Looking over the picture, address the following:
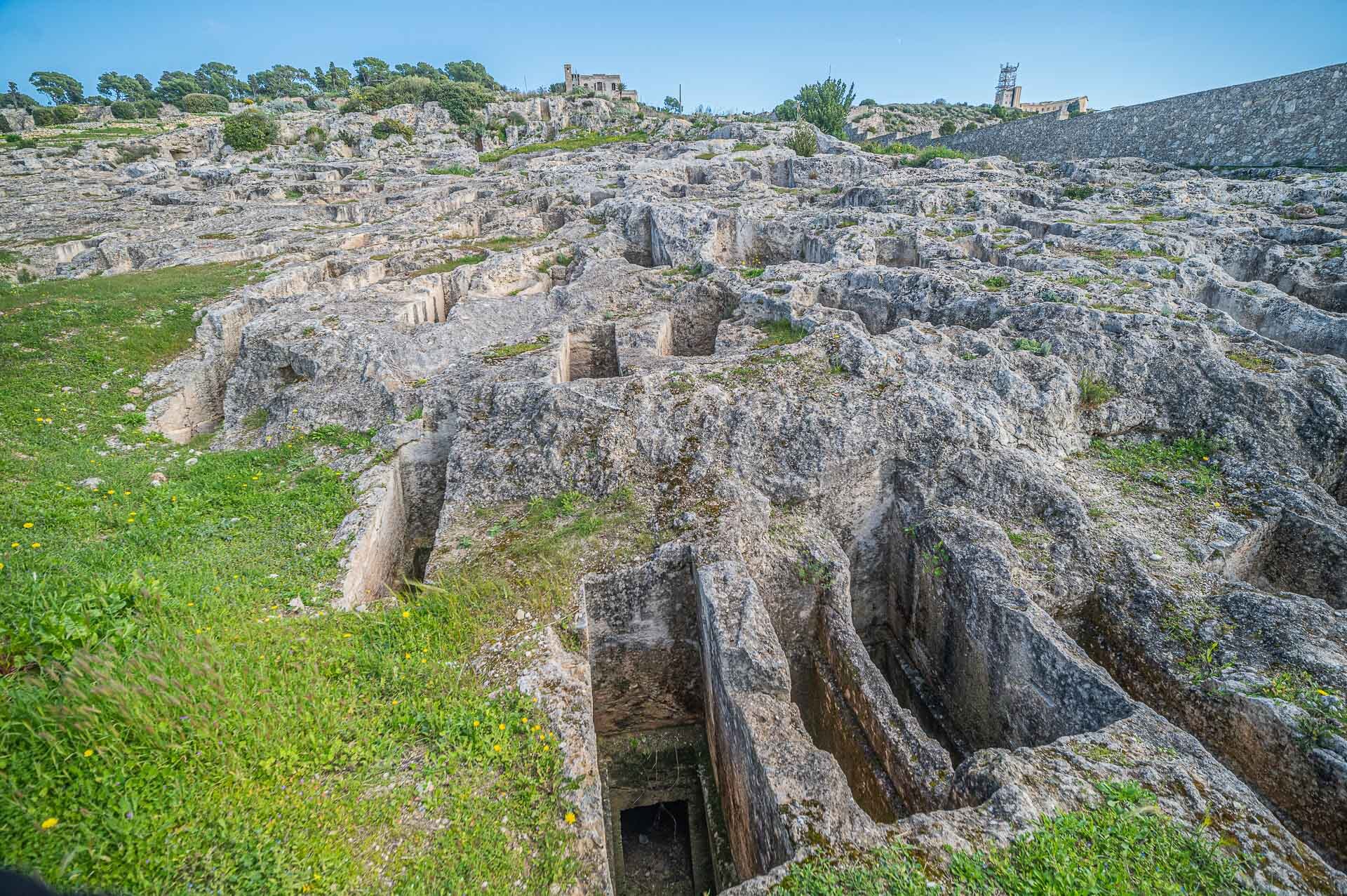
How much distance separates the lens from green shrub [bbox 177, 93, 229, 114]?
76.1m

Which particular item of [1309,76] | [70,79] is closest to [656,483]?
[1309,76]

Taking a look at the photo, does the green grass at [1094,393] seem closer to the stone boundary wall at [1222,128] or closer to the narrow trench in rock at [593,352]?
the narrow trench in rock at [593,352]

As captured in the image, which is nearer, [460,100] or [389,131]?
[389,131]

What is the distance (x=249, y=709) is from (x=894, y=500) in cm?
768

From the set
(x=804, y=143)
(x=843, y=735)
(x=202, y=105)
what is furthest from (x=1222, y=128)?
Result: (x=202, y=105)

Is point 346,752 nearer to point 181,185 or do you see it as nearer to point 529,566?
point 529,566

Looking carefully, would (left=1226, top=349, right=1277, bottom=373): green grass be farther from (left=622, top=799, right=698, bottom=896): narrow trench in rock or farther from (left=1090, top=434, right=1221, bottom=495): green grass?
(left=622, top=799, right=698, bottom=896): narrow trench in rock

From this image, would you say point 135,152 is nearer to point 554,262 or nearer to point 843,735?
point 554,262

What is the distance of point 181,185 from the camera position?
113 ft

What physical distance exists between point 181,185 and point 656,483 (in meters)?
41.9

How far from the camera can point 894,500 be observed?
8.48 meters

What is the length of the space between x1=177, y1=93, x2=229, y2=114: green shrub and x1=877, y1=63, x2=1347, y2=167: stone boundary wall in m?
94.1

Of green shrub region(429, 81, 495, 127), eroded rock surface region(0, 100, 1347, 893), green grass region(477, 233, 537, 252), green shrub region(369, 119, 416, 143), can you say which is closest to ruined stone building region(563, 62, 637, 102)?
green shrub region(429, 81, 495, 127)

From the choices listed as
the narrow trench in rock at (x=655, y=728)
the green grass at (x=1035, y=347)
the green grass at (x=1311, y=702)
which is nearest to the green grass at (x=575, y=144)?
the green grass at (x=1035, y=347)
